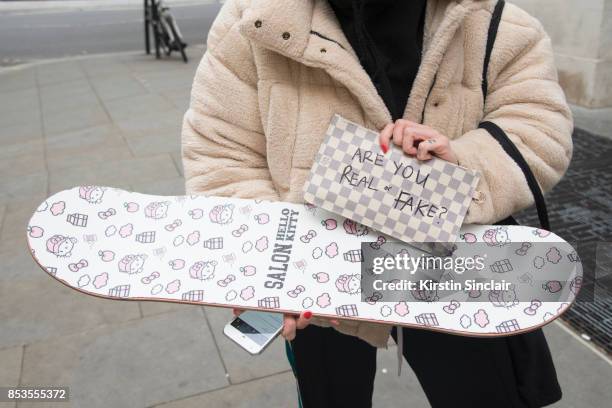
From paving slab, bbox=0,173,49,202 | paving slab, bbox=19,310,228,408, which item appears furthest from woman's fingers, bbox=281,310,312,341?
paving slab, bbox=0,173,49,202

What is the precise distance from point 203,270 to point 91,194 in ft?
1.28

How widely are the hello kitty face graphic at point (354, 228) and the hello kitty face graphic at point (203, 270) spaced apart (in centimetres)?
35

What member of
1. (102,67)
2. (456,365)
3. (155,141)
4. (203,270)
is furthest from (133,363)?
(102,67)

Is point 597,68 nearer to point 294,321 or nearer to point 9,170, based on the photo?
point 294,321

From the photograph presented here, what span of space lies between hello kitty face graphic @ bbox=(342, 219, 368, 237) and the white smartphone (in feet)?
0.98

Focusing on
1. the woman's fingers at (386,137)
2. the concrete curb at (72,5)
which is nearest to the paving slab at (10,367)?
the woman's fingers at (386,137)

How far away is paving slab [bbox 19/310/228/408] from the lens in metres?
2.61

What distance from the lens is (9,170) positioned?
5270mm

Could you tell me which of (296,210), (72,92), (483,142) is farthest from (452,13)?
(72,92)

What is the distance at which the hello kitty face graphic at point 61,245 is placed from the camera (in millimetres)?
1463

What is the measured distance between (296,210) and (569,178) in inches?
130

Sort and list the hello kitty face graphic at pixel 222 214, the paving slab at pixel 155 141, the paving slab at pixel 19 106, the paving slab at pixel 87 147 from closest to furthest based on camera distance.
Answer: the hello kitty face graphic at pixel 222 214 < the paving slab at pixel 87 147 < the paving slab at pixel 155 141 < the paving slab at pixel 19 106

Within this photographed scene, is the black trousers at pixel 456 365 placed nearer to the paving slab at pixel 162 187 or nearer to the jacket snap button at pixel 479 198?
the jacket snap button at pixel 479 198

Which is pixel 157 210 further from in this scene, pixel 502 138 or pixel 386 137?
pixel 502 138
